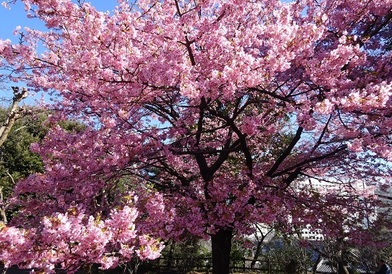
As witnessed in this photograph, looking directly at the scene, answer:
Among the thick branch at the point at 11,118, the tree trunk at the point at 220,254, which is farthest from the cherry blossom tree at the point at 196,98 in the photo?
the thick branch at the point at 11,118

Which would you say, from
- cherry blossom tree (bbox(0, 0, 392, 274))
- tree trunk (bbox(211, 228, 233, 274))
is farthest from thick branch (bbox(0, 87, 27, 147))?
tree trunk (bbox(211, 228, 233, 274))

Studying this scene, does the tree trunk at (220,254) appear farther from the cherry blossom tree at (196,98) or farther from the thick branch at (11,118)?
the thick branch at (11,118)

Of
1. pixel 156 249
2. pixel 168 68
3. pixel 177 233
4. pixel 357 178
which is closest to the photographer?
pixel 156 249

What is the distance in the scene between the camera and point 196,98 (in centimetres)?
585

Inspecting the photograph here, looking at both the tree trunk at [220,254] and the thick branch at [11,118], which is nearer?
the thick branch at [11,118]

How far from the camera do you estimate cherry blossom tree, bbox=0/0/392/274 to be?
568 cm

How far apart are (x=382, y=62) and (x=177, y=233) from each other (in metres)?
4.92

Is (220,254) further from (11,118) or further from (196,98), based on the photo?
(11,118)

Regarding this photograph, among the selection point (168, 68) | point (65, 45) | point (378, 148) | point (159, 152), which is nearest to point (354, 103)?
point (378, 148)

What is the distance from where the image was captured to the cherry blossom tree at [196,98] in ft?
18.6

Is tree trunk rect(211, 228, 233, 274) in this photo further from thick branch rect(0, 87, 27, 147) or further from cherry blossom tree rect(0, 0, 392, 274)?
thick branch rect(0, 87, 27, 147)

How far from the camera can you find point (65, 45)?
7.56 metres

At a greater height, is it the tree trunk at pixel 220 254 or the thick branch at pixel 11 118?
the thick branch at pixel 11 118

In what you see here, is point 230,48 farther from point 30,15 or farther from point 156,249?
point 30,15
